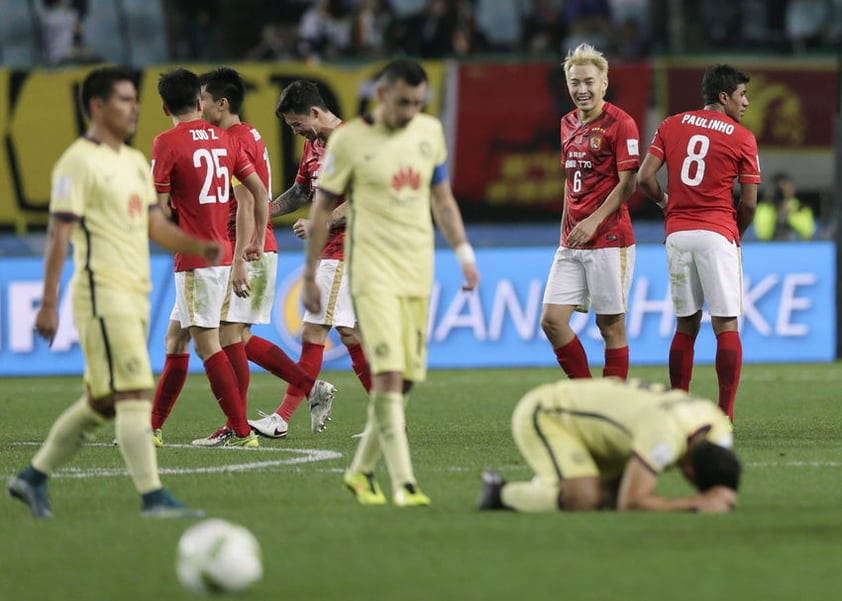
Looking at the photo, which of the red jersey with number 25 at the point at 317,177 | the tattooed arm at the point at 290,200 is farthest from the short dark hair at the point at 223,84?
the tattooed arm at the point at 290,200

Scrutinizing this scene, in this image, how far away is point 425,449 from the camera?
9.17m

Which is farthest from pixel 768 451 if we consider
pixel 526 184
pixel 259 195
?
pixel 526 184

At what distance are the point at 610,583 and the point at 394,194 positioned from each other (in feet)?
7.82

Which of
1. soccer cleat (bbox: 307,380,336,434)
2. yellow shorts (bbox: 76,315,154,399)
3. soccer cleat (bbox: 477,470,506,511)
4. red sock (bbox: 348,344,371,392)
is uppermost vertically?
yellow shorts (bbox: 76,315,154,399)

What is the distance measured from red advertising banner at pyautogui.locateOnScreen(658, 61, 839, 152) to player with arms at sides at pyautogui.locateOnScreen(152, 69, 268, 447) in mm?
10342

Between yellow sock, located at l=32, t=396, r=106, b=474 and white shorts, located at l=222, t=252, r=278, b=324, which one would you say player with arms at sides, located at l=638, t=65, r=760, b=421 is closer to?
white shorts, located at l=222, t=252, r=278, b=324

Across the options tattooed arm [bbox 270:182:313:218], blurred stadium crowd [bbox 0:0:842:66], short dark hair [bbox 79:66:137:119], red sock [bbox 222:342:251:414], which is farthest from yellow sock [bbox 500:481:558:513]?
blurred stadium crowd [bbox 0:0:842:66]

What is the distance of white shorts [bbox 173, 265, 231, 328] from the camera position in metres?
9.48

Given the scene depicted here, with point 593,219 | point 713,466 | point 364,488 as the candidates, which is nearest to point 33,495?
point 364,488

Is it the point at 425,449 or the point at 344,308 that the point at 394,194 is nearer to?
the point at 425,449

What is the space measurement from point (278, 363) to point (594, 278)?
80.6 inches

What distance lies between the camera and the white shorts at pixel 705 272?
9742 millimetres

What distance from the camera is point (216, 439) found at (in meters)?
9.70

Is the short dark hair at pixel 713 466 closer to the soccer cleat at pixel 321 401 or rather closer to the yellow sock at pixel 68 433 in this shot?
the yellow sock at pixel 68 433
